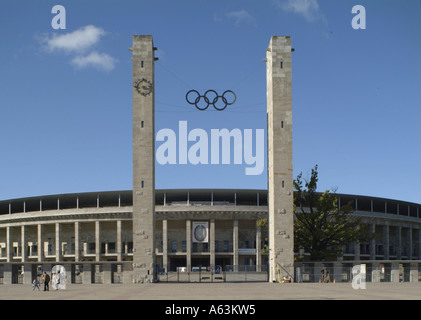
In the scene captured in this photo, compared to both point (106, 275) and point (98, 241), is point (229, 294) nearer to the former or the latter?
point (106, 275)

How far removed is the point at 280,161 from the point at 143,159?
46.0ft

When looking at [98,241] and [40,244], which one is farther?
[40,244]

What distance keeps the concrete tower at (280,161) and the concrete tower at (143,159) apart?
12.3 m

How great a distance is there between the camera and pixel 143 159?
184 feet

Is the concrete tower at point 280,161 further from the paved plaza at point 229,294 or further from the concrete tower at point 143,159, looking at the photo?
the paved plaza at point 229,294

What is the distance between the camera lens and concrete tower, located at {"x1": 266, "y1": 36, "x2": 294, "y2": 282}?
5584 cm

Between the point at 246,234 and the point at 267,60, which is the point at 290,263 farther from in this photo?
the point at 246,234

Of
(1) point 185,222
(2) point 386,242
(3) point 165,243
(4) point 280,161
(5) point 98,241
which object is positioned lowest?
(2) point 386,242

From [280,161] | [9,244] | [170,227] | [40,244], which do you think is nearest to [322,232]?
[280,161]

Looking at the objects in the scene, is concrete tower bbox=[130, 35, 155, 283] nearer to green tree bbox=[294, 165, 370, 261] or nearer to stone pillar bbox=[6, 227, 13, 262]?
green tree bbox=[294, 165, 370, 261]

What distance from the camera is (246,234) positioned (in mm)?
104750

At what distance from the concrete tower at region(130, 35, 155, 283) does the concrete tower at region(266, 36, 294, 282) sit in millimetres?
12265
